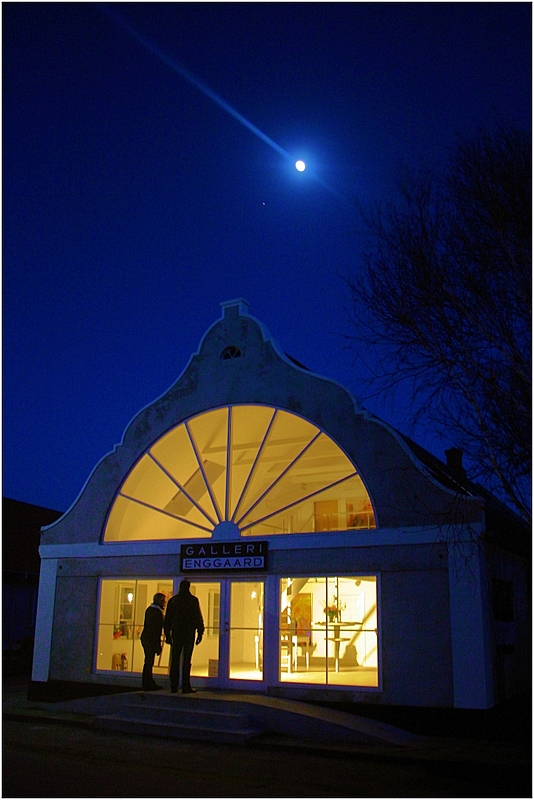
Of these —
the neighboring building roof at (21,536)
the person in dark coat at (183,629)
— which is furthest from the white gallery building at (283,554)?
the neighboring building roof at (21,536)

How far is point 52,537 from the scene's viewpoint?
16.8 m

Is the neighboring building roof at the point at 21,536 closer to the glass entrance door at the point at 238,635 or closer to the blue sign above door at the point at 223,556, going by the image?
the blue sign above door at the point at 223,556

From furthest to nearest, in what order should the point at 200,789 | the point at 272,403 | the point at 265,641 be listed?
the point at 272,403
the point at 265,641
the point at 200,789

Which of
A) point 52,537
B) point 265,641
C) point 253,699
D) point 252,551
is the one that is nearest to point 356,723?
point 253,699

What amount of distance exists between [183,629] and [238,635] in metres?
1.56

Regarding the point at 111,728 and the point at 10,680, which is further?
the point at 10,680

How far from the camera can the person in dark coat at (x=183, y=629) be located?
13.0 m

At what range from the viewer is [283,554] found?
13.7 meters

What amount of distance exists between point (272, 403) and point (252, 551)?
3047 millimetres

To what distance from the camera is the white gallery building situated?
1204 centimetres

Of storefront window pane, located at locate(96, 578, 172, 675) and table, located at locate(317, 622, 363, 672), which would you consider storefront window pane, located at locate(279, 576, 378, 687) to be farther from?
storefront window pane, located at locate(96, 578, 172, 675)

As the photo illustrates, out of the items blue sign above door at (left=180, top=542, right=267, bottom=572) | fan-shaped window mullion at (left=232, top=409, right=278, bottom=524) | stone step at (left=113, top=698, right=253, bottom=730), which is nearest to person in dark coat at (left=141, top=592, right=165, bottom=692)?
stone step at (left=113, top=698, right=253, bottom=730)

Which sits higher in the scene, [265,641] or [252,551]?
[252,551]

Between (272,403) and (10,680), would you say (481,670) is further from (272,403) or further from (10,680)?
(10,680)
